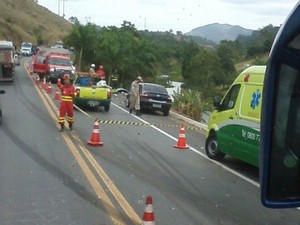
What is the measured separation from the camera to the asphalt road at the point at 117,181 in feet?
26.4

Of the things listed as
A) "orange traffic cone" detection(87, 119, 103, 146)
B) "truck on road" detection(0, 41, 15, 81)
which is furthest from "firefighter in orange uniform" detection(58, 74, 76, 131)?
"truck on road" detection(0, 41, 15, 81)

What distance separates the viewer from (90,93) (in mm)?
23984

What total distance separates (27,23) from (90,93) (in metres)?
120

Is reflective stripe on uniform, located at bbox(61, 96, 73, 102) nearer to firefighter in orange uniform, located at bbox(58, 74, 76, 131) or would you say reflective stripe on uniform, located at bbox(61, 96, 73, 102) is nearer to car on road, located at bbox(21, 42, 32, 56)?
firefighter in orange uniform, located at bbox(58, 74, 76, 131)

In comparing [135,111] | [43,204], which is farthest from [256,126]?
[135,111]

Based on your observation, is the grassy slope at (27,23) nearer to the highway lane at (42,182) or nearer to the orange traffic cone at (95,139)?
the highway lane at (42,182)

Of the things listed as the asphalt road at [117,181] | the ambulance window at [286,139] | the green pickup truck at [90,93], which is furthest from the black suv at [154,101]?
the ambulance window at [286,139]

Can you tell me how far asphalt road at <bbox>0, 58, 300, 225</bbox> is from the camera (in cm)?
805

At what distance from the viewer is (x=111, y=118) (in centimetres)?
2234

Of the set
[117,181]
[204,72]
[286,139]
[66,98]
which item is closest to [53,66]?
[204,72]

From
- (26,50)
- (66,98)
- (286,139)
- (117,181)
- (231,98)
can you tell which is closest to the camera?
(286,139)

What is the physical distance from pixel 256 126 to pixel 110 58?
38.4 meters

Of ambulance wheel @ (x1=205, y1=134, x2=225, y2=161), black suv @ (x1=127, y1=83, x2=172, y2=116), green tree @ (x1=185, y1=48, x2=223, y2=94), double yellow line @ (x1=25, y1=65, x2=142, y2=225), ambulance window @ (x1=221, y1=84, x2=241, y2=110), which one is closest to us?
double yellow line @ (x1=25, y1=65, x2=142, y2=225)

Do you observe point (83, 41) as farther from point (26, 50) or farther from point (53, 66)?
point (26, 50)
